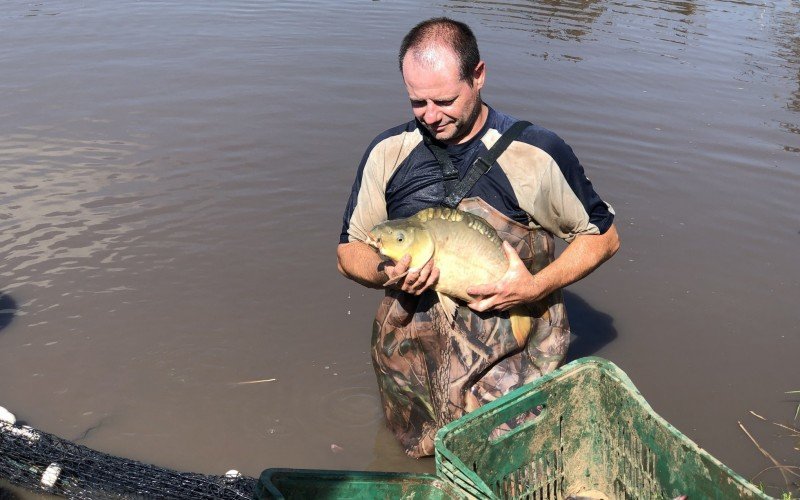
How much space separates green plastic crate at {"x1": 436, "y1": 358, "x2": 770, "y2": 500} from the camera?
10.5 ft

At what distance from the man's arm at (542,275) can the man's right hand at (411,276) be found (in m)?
0.21

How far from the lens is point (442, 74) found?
12.8ft

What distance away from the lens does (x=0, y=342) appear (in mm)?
6016

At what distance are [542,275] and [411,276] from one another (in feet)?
2.24

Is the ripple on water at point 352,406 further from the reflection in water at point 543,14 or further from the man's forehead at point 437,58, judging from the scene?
the reflection in water at point 543,14

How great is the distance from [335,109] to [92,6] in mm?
6394

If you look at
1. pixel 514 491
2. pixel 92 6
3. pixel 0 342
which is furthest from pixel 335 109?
pixel 514 491

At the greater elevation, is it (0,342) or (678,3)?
(678,3)

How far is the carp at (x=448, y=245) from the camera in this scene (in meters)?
3.79

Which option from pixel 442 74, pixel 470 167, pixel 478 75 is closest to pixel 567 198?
pixel 470 167

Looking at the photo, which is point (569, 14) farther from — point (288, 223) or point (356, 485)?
point (356, 485)

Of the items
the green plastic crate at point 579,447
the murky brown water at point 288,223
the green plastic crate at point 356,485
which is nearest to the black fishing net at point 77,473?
the murky brown water at point 288,223

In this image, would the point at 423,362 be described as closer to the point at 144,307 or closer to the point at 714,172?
the point at 144,307

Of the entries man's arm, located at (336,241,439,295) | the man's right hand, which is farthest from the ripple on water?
the man's right hand
